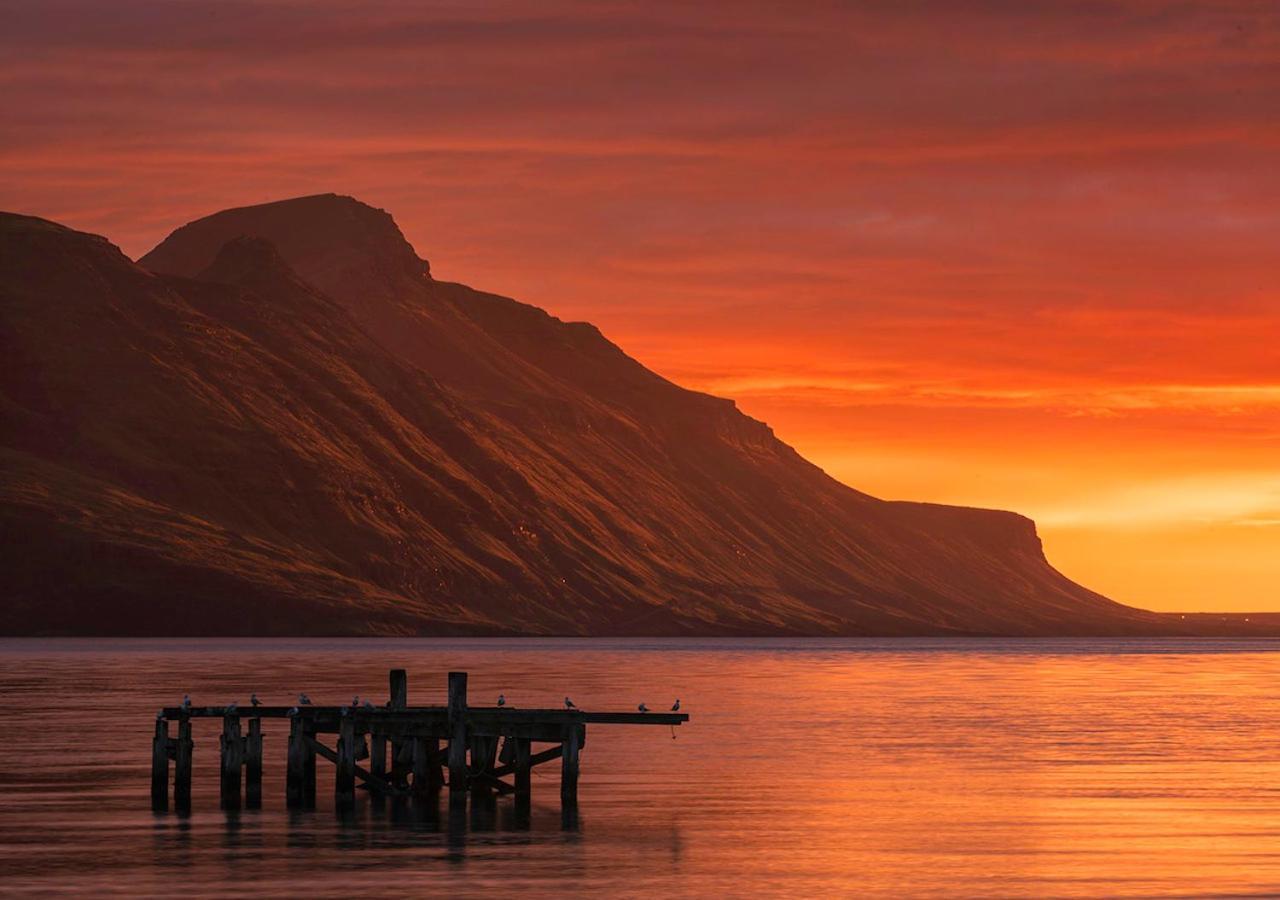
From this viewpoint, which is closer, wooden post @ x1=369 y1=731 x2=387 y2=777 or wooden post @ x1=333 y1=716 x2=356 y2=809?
wooden post @ x1=333 y1=716 x2=356 y2=809

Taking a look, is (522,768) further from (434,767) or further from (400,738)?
(400,738)

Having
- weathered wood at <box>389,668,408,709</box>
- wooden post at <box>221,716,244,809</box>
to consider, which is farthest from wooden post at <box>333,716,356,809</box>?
weathered wood at <box>389,668,408,709</box>

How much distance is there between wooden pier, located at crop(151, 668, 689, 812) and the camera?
61438 mm

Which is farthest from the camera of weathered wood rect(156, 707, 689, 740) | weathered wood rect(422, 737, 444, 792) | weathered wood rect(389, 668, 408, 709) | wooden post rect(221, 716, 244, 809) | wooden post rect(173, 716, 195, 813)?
weathered wood rect(389, 668, 408, 709)

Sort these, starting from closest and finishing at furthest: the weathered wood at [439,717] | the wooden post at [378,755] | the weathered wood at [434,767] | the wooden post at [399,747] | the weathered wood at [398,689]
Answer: the weathered wood at [439,717], the weathered wood at [434,767], the wooden post at [378,755], the wooden post at [399,747], the weathered wood at [398,689]

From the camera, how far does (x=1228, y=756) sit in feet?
282

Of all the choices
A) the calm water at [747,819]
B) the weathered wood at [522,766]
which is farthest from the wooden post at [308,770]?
the weathered wood at [522,766]

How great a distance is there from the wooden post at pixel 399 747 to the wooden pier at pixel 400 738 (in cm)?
8

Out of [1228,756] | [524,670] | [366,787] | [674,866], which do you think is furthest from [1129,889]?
[524,670]

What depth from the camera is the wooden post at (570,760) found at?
2405 inches

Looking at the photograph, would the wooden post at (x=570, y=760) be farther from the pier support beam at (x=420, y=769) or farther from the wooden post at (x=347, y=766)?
the wooden post at (x=347, y=766)

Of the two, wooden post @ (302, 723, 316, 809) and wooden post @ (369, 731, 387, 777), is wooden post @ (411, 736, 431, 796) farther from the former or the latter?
wooden post @ (302, 723, 316, 809)

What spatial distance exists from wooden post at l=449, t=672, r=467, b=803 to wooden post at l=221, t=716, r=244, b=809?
648 cm

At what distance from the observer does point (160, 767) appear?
205 feet
